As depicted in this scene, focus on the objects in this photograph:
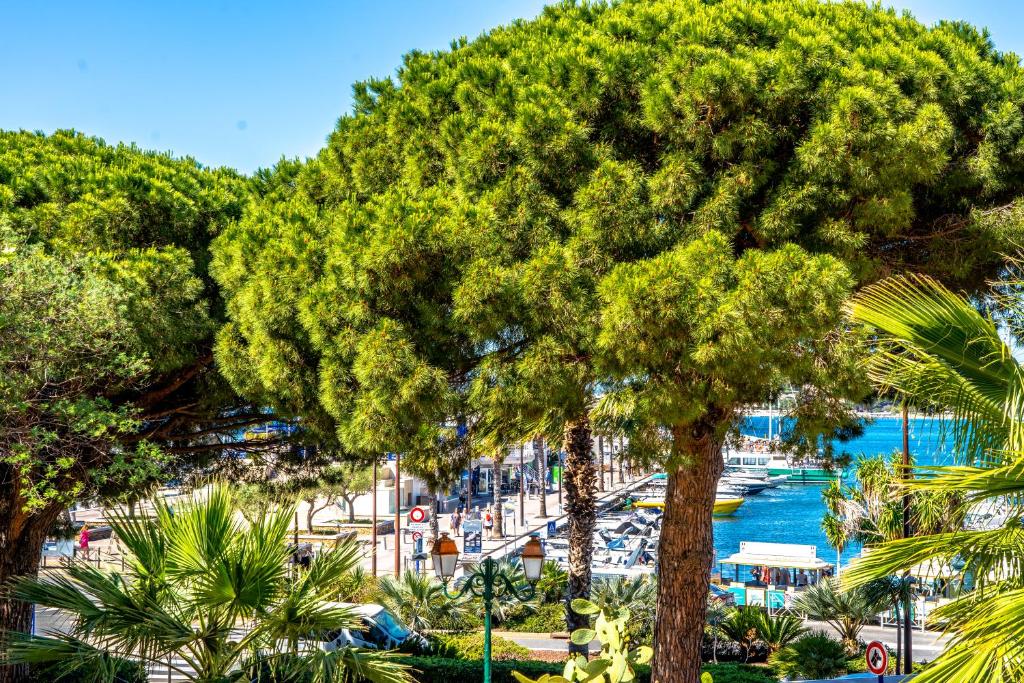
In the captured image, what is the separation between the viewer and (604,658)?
174 inches

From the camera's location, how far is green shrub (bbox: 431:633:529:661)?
1546 cm

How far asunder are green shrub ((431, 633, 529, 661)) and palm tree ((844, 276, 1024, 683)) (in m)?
11.1

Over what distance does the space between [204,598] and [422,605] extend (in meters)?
11.9

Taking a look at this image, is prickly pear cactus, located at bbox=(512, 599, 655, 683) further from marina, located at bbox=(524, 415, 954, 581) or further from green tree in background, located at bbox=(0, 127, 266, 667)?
green tree in background, located at bbox=(0, 127, 266, 667)

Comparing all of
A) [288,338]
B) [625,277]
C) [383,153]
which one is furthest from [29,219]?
[625,277]

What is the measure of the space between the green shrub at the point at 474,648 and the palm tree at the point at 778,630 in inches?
183

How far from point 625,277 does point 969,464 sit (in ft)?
11.9

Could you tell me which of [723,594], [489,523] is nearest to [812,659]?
[723,594]

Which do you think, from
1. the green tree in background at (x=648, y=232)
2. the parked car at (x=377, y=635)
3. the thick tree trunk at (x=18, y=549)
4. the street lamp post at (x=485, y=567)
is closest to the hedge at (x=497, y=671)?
the parked car at (x=377, y=635)

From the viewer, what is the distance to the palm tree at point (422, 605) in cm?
1825

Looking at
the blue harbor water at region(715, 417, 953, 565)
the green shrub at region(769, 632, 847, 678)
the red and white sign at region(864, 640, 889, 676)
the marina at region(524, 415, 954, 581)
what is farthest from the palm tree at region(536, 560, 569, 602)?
the blue harbor water at region(715, 417, 953, 565)

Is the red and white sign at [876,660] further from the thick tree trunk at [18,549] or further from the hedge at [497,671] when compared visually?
the thick tree trunk at [18,549]

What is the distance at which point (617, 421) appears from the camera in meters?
8.80

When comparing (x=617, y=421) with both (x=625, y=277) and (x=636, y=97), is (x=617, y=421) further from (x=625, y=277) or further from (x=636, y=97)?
(x=636, y=97)
